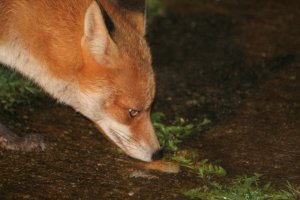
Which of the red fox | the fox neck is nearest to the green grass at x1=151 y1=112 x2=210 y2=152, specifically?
the red fox

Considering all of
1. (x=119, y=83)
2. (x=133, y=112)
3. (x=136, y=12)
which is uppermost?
(x=136, y=12)

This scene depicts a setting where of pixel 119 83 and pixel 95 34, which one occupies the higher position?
pixel 95 34

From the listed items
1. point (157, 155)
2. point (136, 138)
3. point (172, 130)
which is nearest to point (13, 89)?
point (172, 130)

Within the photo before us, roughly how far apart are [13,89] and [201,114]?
7.84 feet

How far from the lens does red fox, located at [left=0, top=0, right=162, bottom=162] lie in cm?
610

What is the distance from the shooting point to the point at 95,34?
5.89 metres

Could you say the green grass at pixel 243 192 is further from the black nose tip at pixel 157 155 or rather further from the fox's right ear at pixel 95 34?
the fox's right ear at pixel 95 34

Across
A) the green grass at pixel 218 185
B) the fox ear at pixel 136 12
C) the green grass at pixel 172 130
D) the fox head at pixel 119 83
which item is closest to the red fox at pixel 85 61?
the fox head at pixel 119 83

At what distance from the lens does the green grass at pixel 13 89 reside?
782 cm

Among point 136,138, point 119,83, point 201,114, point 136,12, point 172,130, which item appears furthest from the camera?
point 201,114

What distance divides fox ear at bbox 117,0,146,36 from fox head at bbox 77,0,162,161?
0.14 m

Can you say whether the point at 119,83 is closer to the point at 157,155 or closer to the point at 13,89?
the point at 157,155

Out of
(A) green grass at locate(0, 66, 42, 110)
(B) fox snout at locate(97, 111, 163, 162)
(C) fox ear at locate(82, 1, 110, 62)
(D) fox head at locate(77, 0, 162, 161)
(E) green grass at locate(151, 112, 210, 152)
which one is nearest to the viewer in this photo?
(C) fox ear at locate(82, 1, 110, 62)

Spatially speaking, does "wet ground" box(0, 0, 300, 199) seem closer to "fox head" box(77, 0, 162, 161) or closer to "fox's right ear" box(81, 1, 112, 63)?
"fox head" box(77, 0, 162, 161)
